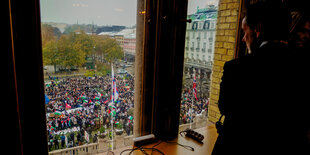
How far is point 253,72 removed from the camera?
914mm

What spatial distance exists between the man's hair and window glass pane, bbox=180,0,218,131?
3.03 feet

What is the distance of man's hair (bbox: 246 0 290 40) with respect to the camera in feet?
3.11

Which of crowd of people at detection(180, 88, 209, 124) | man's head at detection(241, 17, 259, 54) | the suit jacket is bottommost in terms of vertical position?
crowd of people at detection(180, 88, 209, 124)

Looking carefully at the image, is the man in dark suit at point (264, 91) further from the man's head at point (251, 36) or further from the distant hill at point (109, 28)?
the distant hill at point (109, 28)

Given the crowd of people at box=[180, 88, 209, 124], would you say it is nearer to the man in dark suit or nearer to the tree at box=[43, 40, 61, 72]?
the man in dark suit

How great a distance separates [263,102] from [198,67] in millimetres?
1294

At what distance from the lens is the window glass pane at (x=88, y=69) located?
1.31 metres

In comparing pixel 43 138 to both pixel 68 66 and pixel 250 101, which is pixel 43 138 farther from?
pixel 250 101

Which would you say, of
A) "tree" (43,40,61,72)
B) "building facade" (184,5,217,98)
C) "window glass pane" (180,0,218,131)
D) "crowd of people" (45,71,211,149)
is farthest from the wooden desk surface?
"tree" (43,40,61,72)

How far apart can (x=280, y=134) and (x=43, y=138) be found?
56.4 inches

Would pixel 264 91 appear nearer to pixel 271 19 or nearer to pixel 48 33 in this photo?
pixel 271 19

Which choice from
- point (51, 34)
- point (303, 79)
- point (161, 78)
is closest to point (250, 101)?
point (303, 79)

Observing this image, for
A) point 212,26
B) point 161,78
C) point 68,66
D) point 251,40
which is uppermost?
point 212,26

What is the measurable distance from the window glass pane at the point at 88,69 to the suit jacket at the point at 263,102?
90cm
